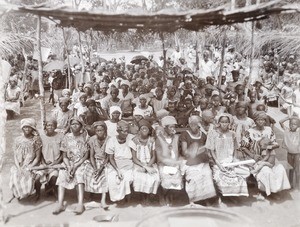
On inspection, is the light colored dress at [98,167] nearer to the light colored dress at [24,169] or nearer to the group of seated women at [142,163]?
the group of seated women at [142,163]

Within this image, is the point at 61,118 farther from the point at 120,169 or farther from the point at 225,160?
the point at 225,160

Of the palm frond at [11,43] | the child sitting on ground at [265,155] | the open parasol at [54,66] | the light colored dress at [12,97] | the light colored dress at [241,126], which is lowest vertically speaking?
the child sitting on ground at [265,155]

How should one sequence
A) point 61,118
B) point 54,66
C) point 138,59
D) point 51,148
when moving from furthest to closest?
point 138,59 < point 54,66 < point 61,118 < point 51,148

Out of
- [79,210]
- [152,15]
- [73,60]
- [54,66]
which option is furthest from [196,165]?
[73,60]

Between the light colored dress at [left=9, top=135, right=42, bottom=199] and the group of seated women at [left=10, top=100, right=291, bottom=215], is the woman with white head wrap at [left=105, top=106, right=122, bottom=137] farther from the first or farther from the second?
the light colored dress at [left=9, top=135, right=42, bottom=199]

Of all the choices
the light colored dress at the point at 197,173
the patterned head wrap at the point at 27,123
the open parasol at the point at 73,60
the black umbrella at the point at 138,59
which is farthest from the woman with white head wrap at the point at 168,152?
the black umbrella at the point at 138,59

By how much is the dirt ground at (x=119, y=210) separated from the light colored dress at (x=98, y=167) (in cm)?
20

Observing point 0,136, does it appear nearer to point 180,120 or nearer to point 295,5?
point 180,120

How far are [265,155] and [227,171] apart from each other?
0.58m

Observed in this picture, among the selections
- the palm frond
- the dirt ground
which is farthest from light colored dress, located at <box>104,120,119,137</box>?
the palm frond

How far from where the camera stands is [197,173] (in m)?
4.63

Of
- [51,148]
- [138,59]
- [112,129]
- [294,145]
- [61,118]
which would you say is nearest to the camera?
[51,148]

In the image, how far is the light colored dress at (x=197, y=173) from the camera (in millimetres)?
4586

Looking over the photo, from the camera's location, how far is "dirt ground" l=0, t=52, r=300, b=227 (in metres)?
4.41
